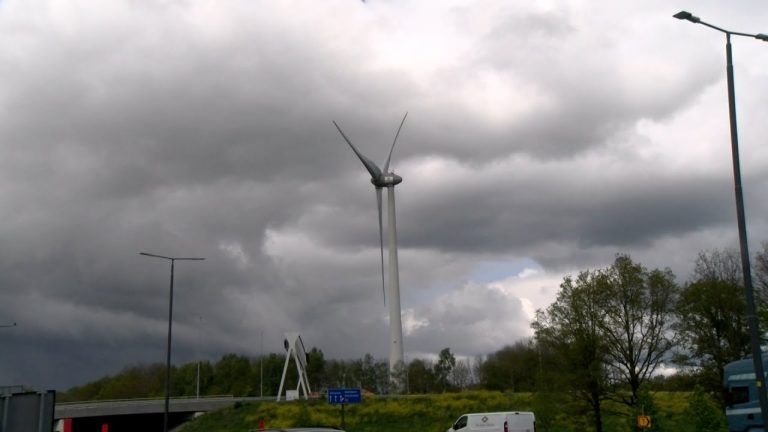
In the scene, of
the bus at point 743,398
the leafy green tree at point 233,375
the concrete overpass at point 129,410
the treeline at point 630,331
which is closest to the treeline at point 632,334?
the treeline at point 630,331

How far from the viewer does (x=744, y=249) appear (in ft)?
60.1

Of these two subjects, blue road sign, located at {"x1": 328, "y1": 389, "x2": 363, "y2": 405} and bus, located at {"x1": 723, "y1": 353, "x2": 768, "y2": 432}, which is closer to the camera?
bus, located at {"x1": 723, "y1": 353, "x2": 768, "y2": 432}

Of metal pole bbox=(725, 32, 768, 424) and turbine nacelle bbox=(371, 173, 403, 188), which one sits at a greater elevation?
turbine nacelle bbox=(371, 173, 403, 188)

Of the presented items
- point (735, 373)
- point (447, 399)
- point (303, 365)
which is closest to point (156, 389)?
point (303, 365)

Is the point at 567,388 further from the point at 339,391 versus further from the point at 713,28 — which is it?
the point at 713,28

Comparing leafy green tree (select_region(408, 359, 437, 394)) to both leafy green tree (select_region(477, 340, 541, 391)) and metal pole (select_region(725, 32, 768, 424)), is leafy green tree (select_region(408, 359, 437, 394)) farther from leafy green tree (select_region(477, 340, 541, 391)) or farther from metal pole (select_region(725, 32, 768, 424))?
metal pole (select_region(725, 32, 768, 424))

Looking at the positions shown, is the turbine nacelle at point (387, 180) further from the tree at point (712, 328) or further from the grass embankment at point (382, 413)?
the tree at point (712, 328)

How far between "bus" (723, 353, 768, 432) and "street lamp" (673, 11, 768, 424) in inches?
295

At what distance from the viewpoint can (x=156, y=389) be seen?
153000mm

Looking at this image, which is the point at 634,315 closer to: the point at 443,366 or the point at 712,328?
the point at 712,328

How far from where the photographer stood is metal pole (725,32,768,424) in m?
17.7

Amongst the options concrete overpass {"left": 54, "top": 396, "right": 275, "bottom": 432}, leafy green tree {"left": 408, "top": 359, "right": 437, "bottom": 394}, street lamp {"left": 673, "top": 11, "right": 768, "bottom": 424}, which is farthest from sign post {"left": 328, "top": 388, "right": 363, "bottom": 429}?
leafy green tree {"left": 408, "top": 359, "right": 437, "bottom": 394}

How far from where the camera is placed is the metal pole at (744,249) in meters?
17.7

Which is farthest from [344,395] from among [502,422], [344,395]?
[502,422]
